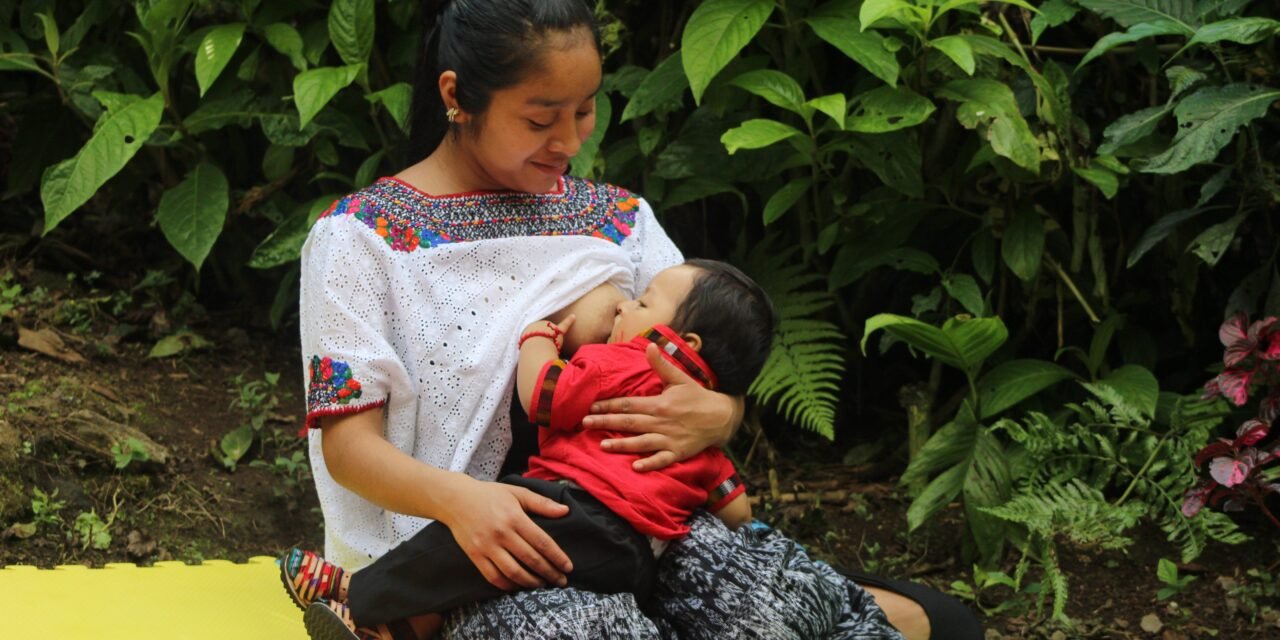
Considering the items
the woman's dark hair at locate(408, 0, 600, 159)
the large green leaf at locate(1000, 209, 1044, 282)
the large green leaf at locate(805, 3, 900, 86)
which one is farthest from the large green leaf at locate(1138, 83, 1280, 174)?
the woman's dark hair at locate(408, 0, 600, 159)

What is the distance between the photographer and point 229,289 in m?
4.33

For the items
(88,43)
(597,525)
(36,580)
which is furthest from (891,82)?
(88,43)

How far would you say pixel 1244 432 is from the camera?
3020 millimetres

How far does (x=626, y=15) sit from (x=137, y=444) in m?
1.59

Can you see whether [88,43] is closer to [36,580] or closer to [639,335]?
[36,580]

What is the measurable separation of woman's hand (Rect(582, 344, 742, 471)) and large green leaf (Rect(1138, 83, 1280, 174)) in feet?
3.86

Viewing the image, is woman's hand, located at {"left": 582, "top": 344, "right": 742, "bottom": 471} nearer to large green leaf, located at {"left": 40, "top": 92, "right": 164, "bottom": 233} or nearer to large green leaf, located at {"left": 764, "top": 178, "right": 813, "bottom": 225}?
large green leaf, located at {"left": 764, "top": 178, "right": 813, "bottom": 225}

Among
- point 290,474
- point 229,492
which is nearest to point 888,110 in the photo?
point 290,474

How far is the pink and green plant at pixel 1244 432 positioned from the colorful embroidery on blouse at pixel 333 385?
67.7 inches

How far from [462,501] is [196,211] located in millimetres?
1869

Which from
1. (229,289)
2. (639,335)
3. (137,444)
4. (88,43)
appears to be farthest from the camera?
(229,289)

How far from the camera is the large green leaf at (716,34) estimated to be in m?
3.10

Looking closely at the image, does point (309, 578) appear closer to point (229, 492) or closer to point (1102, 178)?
point (229, 492)

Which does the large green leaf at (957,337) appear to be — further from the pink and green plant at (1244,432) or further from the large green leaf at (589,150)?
the large green leaf at (589,150)
